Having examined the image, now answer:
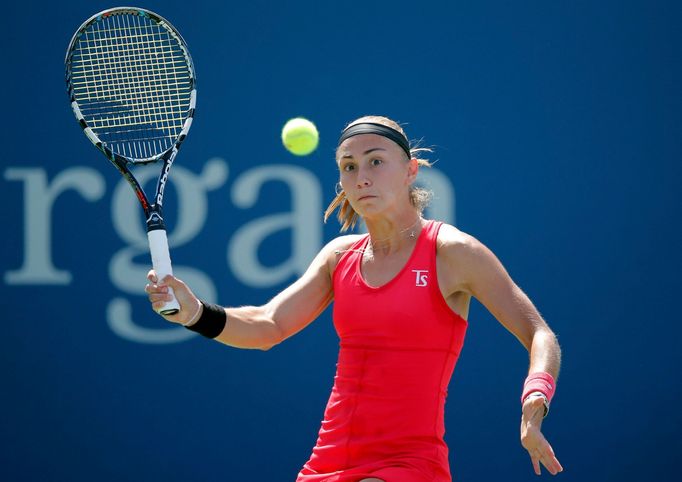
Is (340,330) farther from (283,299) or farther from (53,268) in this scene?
(53,268)

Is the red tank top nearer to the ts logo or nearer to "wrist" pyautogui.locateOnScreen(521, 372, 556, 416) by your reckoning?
the ts logo

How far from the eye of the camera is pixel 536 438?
2.65m

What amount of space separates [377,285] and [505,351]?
224 cm

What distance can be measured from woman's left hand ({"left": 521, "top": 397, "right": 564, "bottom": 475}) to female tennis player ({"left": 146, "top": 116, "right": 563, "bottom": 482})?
8cm

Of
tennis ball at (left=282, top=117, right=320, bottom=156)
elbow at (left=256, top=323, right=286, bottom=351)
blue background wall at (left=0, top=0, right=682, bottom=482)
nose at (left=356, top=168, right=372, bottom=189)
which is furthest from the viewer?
blue background wall at (left=0, top=0, right=682, bottom=482)

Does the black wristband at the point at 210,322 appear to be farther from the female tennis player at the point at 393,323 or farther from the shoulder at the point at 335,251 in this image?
the shoulder at the point at 335,251

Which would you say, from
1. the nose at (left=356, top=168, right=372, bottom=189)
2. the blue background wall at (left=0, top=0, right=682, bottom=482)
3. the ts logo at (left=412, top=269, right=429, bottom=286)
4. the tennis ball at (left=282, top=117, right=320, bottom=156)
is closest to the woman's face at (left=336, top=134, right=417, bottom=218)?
the nose at (left=356, top=168, right=372, bottom=189)

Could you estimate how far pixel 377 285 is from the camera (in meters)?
3.20

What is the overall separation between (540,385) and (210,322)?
1031 millimetres

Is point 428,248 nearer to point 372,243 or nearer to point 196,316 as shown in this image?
point 372,243

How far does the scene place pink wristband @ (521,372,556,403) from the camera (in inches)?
109

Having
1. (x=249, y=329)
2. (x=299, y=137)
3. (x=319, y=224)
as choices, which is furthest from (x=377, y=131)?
(x=319, y=224)

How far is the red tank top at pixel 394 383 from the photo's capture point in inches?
119

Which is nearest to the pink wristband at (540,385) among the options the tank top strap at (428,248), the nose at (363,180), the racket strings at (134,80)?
the tank top strap at (428,248)
